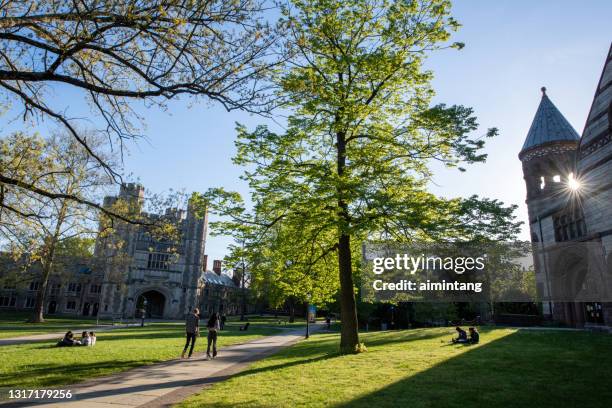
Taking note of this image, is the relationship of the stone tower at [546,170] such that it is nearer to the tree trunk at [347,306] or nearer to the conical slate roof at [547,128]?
the conical slate roof at [547,128]

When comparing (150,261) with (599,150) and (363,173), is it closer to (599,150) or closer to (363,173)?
(363,173)

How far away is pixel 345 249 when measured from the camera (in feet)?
51.3

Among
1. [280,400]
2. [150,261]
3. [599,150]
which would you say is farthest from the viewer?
[150,261]

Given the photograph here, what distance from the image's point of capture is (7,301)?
6228 centimetres

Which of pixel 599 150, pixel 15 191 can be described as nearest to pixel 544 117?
pixel 599 150

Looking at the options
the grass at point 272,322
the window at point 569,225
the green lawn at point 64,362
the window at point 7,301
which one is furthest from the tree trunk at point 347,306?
the window at point 7,301

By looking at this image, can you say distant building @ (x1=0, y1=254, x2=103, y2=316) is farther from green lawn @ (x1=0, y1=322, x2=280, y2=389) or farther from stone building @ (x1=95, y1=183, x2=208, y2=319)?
green lawn @ (x1=0, y1=322, x2=280, y2=389)

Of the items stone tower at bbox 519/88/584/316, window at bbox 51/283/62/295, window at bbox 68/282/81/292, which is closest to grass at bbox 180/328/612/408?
stone tower at bbox 519/88/584/316

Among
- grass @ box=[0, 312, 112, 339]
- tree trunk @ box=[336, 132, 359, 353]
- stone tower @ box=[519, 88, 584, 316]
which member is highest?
stone tower @ box=[519, 88, 584, 316]

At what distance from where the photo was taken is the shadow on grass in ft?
23.5

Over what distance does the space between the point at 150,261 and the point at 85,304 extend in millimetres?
18341

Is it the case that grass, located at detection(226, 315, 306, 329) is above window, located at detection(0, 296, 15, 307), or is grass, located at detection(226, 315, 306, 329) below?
below

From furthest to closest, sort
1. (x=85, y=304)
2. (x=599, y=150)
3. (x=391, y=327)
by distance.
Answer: (x=85, y=304) → (x=391, y=327) → (x=599, y=150)

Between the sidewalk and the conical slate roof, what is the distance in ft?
106
